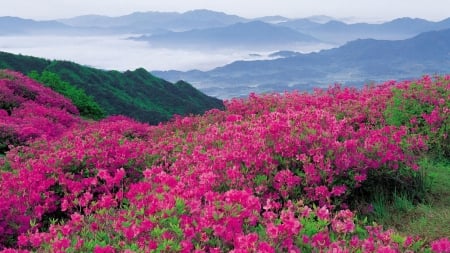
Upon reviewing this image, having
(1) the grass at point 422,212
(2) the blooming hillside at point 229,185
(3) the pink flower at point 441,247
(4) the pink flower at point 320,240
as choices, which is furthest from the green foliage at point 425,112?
(4) the pink flower at point 320,240

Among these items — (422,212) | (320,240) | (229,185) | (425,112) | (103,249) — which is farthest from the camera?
(425,112)

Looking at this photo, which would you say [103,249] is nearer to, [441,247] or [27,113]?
[441,247]

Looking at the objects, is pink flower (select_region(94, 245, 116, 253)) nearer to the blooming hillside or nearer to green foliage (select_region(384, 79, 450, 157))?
the blooming hillside

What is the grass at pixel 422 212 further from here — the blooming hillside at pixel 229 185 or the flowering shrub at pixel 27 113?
the flowering shrub at pixel 27 113

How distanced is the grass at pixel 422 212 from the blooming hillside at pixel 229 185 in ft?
0.94

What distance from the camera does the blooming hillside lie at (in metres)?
4.27

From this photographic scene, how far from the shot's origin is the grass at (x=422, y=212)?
590cm

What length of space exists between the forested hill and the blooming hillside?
166ft

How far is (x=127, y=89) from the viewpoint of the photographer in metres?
85.2

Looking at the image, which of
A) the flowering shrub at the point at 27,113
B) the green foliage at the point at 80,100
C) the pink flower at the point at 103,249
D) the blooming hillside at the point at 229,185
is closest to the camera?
the pink flower at the point at 103,249

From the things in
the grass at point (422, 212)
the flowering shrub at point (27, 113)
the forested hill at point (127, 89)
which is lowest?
the forested hill at point (127, 89)

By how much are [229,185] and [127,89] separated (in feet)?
266

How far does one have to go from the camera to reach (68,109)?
19000 millimetres

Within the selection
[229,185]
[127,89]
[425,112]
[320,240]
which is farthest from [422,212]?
[127,89]
